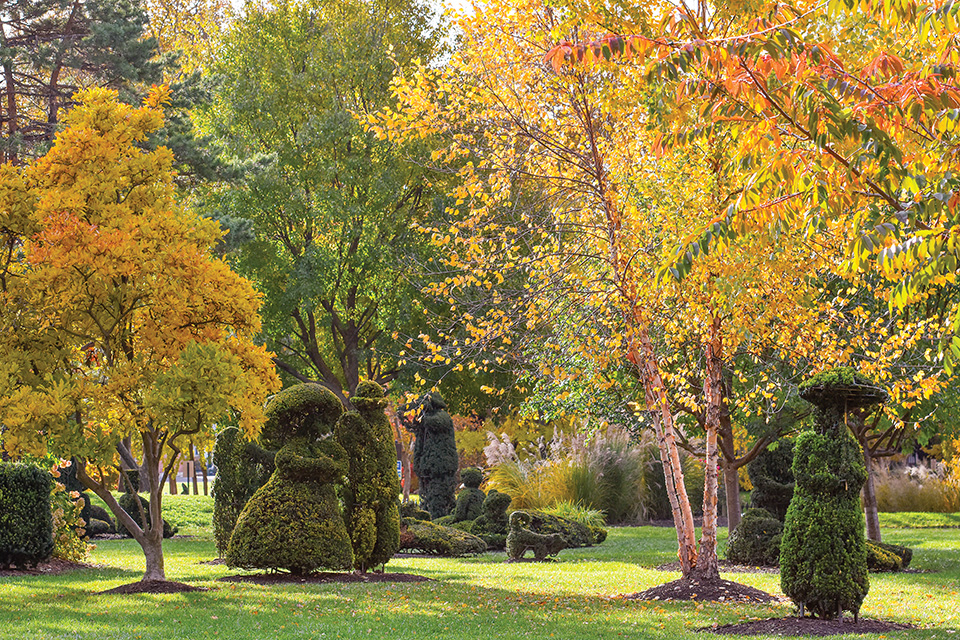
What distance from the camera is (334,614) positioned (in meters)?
9.16

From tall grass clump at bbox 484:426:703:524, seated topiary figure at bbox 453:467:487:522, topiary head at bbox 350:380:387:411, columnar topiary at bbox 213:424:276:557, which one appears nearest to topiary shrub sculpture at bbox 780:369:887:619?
topiary head at bbox 350:380:387:411

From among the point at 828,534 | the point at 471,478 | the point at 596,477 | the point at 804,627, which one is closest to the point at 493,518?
the point at 471,478

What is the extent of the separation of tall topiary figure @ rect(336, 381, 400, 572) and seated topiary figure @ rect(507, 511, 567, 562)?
393 cm

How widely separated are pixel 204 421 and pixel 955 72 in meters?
7.72

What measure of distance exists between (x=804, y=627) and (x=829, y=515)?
1.04 meters

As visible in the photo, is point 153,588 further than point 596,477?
No

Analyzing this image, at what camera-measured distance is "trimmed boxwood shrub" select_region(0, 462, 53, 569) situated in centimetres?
1227

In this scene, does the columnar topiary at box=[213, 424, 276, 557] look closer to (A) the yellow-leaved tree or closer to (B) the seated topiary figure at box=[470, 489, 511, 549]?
(A) the yellow-leaved tree

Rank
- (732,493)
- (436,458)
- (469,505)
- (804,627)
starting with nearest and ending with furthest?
(804,627) < (732,493) < (469,505) < (436,458)

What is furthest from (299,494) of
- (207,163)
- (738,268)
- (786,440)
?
(207,163)

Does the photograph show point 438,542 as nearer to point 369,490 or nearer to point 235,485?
point 235,485

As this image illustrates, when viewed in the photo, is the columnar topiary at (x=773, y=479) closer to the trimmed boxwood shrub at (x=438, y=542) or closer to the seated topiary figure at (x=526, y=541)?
the seated topiary figure at (x=526, y=541)

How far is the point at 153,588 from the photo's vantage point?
34.2 ft

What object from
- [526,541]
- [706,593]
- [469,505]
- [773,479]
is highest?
[773,479]
